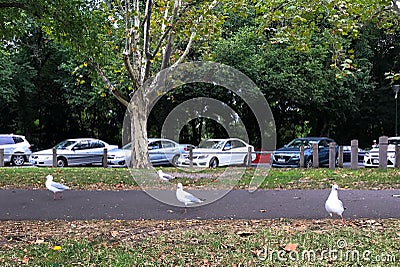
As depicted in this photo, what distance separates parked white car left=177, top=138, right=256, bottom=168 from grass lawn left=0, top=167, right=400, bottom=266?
12.6 meters

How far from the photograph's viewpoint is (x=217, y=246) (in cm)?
492

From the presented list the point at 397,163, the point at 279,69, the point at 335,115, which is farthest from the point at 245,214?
the point at 335,115

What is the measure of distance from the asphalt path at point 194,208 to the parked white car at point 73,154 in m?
10.8

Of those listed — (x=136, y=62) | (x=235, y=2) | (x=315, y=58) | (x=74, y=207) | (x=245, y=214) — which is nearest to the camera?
(x=245, y=214)

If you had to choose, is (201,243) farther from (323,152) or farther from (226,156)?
(323,152)

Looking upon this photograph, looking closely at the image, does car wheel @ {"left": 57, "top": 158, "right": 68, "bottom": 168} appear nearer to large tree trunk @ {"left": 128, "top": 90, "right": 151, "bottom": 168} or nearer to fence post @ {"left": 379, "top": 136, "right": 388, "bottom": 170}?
large tree trunk @ {"left": 128, "top": 90, "right": 151, "bottom": 168}

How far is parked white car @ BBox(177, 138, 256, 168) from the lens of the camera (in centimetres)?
1928

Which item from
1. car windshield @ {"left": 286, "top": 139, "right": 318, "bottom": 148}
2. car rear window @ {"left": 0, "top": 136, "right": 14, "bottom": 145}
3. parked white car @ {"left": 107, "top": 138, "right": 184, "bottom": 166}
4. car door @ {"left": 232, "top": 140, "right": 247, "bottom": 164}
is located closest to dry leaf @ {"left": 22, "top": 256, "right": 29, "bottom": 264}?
car door @ {"left": 232, "top": 140, "right": 247, "bottom": 164}

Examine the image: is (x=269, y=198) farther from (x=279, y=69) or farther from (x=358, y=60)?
(x=358, y=60)

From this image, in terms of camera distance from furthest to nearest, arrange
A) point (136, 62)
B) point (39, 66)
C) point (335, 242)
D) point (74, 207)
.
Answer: point (39, 66)
point (136, 62)
point (74, 207)
point (335, 242)

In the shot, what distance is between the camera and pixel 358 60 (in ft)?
81.0

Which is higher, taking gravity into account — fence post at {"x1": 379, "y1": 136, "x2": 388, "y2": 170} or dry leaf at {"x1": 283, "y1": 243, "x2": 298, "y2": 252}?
fence post at {"x1": 379, "y1": 136, "x2": 388, "y2": 170}

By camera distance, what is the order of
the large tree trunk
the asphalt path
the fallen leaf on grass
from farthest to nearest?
the large tree trunk < the asphalt path < the fallen leaf on grass

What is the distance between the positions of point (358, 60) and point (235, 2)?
13.5 m
